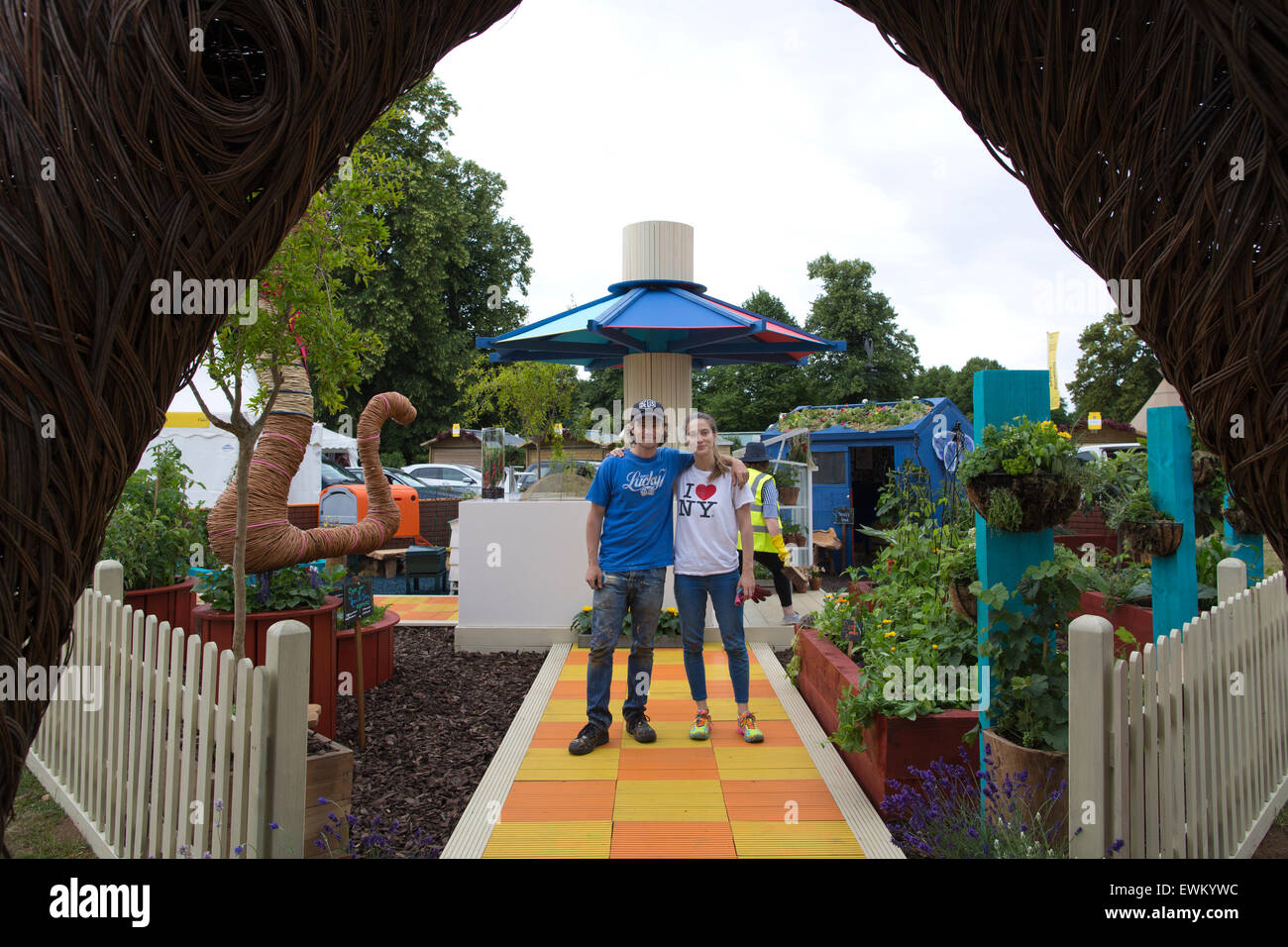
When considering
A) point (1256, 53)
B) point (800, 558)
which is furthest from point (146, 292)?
point (800, 558)

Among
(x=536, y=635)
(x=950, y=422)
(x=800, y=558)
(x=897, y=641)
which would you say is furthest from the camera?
(x=950, y=422)

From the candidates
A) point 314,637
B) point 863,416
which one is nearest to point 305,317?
point 314,637

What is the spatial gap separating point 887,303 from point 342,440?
31.1 m

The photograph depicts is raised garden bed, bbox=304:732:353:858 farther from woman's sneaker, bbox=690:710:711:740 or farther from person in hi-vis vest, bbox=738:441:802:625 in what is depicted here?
person in hi-vis vest, bbox=738:441:802:625

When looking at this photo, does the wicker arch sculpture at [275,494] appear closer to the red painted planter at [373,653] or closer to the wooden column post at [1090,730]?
the red painted planter at [373,653]

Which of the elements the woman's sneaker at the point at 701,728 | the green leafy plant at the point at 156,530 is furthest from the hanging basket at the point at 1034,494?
the green leafy plant at the point at 156,530

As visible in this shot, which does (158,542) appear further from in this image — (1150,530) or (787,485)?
(787,485)

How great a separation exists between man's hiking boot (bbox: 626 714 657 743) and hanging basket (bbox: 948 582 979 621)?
1.93 m

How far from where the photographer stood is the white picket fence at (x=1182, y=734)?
219cm

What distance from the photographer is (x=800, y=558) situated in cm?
1001

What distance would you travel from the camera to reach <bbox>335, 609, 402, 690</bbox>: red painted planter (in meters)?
5.24

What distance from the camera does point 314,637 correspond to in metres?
4.47

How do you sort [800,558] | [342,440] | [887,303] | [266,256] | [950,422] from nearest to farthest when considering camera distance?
1. [266,256]
2. [800,558]
3. [950,422]
4. [342,440]
5. [887,303]
